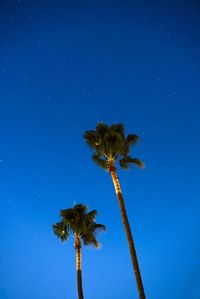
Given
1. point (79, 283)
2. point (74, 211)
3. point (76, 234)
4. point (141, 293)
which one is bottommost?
point (141, 293)

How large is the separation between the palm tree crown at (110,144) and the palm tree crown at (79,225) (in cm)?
635

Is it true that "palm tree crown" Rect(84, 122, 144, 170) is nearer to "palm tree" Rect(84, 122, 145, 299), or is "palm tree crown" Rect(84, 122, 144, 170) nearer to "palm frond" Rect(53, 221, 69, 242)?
"palm tree" Rect(84, 122, 145, 299)

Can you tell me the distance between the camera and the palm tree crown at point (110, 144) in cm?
2039

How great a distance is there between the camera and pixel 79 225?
977 inches

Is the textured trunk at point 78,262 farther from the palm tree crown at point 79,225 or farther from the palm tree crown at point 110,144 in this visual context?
the palm tree crown at point 110,144

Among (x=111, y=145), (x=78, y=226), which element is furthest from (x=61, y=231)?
(x=111, y=145)

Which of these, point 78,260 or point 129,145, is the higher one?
point 129,145

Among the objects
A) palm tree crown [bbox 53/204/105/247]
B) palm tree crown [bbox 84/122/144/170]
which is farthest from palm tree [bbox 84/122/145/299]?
palm tree crown [bbox 53/204/105/247]

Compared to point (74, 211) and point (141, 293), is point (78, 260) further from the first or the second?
point (141, 293)

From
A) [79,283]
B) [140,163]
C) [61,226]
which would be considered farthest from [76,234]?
[140,163]

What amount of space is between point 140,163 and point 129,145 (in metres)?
1.48

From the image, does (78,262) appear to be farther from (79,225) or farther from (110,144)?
(110,144)

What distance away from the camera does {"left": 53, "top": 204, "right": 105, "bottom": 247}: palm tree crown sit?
24.9 metres

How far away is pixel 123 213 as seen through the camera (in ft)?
57.3
